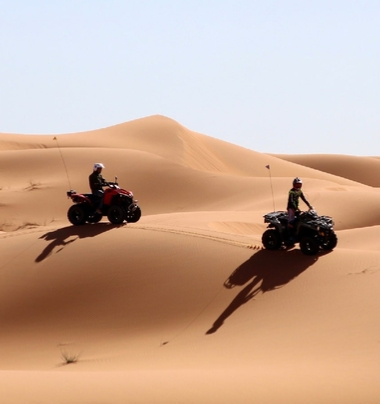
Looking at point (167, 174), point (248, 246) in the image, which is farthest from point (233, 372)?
point (167, 174)

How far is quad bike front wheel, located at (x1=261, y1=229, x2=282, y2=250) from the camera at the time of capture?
1446 cm

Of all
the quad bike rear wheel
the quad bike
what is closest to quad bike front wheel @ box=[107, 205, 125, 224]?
the quad bike rear wheel

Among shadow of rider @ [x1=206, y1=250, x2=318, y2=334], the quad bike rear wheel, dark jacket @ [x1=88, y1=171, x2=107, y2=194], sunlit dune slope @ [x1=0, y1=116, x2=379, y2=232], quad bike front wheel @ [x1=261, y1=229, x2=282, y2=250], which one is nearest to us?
shadow of rider @ [x1=206, y1=250, x2=318, y2=334]

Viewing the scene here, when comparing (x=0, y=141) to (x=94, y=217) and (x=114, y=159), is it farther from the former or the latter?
(x=94, y=217)

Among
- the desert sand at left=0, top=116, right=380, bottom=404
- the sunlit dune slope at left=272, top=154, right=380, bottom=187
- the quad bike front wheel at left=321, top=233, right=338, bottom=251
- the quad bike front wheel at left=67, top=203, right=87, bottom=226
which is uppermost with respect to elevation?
the quad bike front wheel at left=67, top=203, right=87, bottom=226

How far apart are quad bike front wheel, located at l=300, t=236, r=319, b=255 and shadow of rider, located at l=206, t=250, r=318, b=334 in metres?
0.10

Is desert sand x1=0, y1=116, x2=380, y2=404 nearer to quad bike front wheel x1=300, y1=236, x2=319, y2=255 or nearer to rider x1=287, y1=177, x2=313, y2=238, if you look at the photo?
quad bike front wheel x1=300, y1=236, x2=319, y2=255

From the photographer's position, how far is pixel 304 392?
8.25 metres

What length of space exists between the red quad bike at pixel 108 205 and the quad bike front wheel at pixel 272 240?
343cm

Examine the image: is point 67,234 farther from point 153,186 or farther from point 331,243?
point 153,186

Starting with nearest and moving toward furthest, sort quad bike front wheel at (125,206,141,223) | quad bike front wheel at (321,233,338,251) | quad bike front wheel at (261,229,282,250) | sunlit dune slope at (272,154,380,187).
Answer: quad bike front wheel at (321,233,338,251)
quad bike front wheel at (261,229,282,250)
quad bike front wheel at (125,206,141,223)
sunlit dune slope at (272,154,380,187)

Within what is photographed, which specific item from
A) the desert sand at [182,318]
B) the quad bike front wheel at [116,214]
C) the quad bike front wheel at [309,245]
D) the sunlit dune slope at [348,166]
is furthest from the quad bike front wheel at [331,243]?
the sunlit dune slope at [348,166]

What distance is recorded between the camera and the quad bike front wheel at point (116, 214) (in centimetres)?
1683

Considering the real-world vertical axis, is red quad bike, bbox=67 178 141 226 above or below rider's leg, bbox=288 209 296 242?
above
